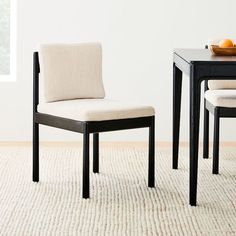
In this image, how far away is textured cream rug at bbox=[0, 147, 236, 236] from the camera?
323 centimetres

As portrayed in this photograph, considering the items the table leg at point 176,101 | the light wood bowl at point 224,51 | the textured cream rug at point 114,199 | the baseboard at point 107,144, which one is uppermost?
the light wood bowl at point 224,51

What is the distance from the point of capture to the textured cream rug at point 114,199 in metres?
3.23

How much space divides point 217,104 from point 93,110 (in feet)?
2.70

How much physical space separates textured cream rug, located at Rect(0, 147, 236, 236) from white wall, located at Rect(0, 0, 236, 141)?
51 cm

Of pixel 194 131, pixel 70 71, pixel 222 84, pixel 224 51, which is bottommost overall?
pixel 194 131

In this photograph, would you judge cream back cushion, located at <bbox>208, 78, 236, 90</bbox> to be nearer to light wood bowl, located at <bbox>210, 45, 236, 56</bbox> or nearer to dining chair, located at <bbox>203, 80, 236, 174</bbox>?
dining chair, located at <bbox>203, 80, 236, 174</bbox>

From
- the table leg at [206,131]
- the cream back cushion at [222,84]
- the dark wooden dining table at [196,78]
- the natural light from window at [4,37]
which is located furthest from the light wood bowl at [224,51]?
the natural light from window at [4,37]

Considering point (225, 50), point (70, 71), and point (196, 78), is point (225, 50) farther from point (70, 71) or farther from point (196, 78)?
point (70, 71)

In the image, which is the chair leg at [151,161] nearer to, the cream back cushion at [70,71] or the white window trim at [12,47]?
the cream back cushion at [70,71]

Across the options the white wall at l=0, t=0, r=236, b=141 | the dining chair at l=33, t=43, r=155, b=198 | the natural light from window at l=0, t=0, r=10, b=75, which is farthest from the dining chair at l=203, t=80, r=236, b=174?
the natural light from window at l=0, t=0, r=10, b=75

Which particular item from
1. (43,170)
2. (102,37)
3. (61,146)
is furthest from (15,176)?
(102,37)

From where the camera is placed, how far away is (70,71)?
13.5ft

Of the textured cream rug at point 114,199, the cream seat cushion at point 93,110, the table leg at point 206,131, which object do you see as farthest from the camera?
the table leg at point 206,131

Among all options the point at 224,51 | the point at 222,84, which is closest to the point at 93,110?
the point at 224,51
